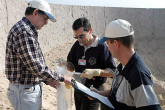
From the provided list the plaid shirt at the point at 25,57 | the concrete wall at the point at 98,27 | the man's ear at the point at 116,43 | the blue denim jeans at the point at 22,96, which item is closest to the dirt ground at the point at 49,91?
the concrete wall at the point at 98,27

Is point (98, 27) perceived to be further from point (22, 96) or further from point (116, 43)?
point (116, 43)

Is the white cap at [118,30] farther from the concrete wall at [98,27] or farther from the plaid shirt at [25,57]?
the concrete wall at [98,27]

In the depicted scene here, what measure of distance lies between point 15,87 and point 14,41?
1.69 ft

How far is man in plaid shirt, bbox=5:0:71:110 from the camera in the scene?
2.13 m

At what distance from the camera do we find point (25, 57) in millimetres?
2133

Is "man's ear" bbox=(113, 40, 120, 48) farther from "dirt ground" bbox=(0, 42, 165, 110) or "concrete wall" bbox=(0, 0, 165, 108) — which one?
"concrete wall" bbox=(0, 0, 165, 108)

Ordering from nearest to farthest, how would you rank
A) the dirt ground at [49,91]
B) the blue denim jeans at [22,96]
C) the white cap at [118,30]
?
the white cap at [118,30] → the blue denim jeans at [22,96] → the dirt ground at [49,91]

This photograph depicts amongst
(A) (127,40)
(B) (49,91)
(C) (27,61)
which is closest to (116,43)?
(A) (127,40)

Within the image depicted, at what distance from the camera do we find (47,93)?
19.7 feet

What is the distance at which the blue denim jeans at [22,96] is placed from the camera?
7.50 feet

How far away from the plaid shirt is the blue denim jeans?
0.23 ft

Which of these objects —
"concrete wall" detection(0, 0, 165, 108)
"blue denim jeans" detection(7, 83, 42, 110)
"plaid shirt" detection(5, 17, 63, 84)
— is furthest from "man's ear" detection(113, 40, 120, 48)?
"concrete wall" detection(0, 0, 165, 108)

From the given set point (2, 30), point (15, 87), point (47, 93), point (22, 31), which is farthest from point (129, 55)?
point (2, 30)

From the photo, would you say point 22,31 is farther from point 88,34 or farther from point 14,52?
point 88,34
